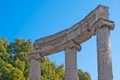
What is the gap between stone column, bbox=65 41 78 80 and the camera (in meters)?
28.4

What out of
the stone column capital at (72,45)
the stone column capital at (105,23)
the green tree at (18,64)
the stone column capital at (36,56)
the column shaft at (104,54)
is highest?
the green tree at (18,64)

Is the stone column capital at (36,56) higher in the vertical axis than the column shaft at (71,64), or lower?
higher

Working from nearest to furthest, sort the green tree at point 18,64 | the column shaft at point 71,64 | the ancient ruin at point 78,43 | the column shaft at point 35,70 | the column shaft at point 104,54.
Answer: the column shaft at point 104,54
the ancient ruin at point 78,43
the column shaft at point 71,64
the column shaft at point 35,70
the green tree at point 18,64

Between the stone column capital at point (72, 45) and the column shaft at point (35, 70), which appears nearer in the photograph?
the stone column capital at point (72, 45)

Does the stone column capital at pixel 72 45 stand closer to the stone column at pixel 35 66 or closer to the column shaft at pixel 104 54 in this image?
the stone column at pixel 35 66

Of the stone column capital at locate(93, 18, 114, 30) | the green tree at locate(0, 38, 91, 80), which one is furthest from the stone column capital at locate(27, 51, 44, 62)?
the green tree at locate(0, 38, 91, 80)

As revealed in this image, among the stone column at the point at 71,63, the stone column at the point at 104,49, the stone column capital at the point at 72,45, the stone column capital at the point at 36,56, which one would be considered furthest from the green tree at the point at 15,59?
the stone column at the point at 104,49

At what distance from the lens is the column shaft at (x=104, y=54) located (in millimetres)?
24000

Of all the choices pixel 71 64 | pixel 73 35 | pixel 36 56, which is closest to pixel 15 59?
pixel 36 56

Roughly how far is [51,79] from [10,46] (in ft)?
30.5

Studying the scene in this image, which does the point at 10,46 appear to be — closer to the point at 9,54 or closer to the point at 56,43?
the point at 9,54

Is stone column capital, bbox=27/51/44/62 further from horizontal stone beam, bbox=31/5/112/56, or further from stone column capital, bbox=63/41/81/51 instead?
stone column capital, bbox=63/41/81/51

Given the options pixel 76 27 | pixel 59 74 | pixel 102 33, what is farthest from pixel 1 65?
pixel 102 33

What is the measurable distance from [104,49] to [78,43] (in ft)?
16.3
